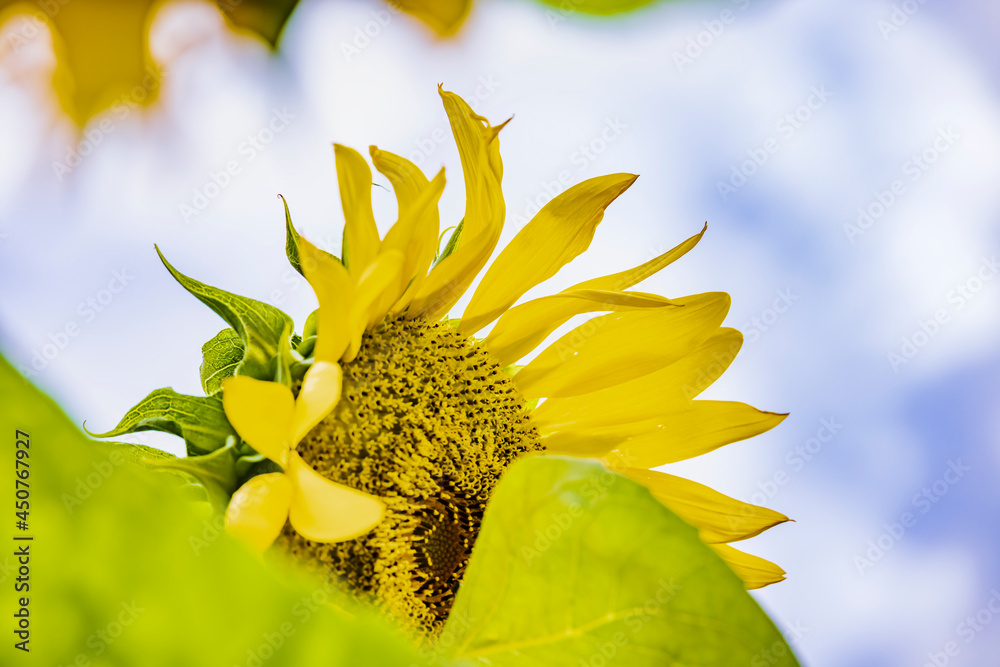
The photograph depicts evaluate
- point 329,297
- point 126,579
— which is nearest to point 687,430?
point 329,297

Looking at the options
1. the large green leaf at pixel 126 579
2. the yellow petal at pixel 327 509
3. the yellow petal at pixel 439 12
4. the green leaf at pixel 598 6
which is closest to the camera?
the large green leaf at pixel 126 579

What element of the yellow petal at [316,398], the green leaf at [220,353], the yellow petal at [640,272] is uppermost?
the yellow petal at [640,272]

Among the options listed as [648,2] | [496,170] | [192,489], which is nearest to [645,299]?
[496,170]

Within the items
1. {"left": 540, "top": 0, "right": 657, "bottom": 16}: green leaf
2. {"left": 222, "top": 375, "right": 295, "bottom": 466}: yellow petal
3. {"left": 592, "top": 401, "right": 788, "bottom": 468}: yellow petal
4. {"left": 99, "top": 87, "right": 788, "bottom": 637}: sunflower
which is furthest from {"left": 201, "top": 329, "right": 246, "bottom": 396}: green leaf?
{"left": 540, "top": 0, "right": 657, "bottom": 16}: green leaf

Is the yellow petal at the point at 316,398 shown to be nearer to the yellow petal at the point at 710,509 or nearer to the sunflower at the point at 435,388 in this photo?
the sunflower at the point at 435,388

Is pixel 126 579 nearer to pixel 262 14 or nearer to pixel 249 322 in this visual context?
pixel 249 322

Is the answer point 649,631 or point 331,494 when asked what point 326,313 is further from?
point 649,631

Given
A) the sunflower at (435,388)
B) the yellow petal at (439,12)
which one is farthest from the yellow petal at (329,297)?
the yellow petal at (439,12)
